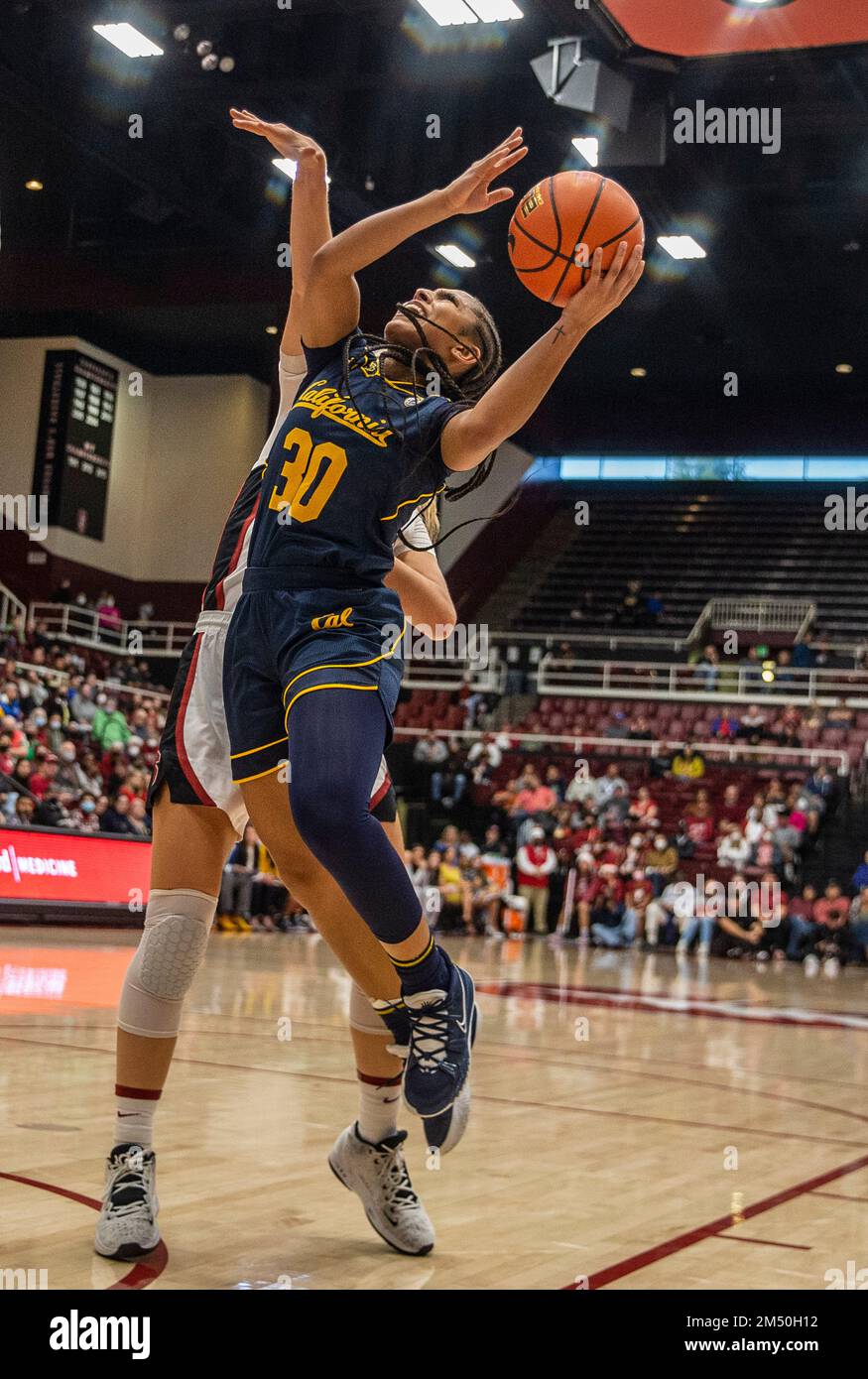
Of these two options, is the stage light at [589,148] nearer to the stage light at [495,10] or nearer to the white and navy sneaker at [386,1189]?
the stage light at [495,10]

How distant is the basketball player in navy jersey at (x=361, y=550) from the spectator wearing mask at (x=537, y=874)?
15.0 metres

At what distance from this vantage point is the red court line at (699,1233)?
2559 millimetres

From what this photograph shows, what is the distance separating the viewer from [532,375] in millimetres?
2604

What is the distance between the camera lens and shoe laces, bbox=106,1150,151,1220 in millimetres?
2641

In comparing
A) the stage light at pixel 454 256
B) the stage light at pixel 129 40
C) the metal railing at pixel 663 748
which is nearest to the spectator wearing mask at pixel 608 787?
the metal railing at pixel 663 748

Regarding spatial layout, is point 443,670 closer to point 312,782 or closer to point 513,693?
point 513,693

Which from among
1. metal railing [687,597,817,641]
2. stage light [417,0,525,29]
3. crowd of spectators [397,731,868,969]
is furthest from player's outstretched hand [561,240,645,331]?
metal railing [687,597,817,641]

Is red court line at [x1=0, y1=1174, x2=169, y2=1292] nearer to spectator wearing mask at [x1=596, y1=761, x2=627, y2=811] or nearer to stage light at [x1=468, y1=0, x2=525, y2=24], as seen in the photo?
stage light at [x1=468, y1=0, x2=525, y2=24]

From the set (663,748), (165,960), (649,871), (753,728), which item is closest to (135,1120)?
(165,960)

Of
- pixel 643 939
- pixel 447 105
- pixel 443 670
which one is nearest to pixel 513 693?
pixel 443 670

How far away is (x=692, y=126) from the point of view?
1465cm

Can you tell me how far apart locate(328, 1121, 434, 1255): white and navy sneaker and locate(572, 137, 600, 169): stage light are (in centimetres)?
1330

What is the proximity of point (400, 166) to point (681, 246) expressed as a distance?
4.42m
